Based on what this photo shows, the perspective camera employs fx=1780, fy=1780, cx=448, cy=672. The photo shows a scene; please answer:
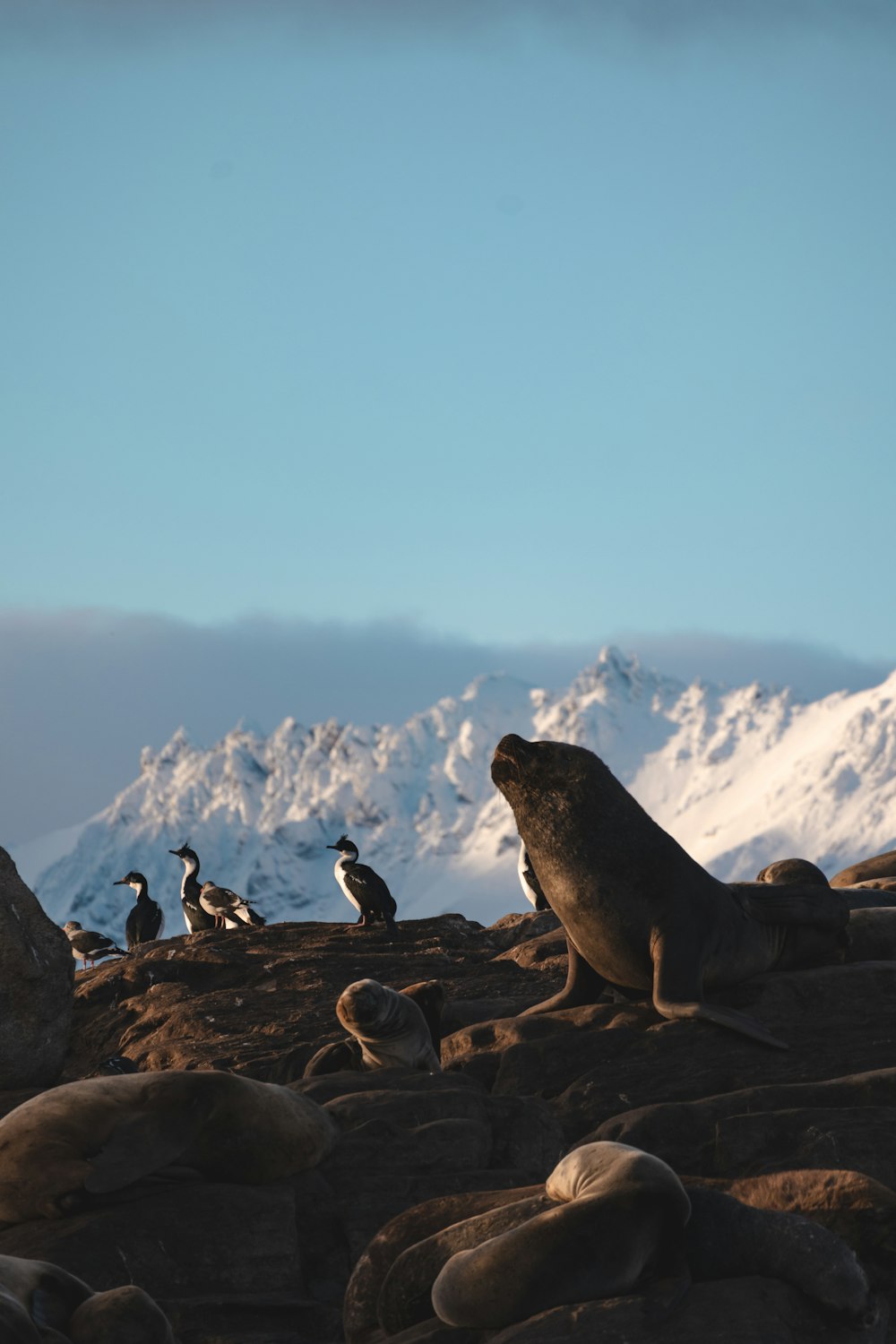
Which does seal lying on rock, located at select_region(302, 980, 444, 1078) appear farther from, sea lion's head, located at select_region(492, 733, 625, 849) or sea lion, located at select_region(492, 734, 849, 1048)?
sea lion's head, located at select_region(492, 733, 625, 849)

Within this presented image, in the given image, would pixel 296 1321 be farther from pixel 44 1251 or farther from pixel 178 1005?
pixel 178 1005

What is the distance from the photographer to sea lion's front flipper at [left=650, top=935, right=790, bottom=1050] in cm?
1096

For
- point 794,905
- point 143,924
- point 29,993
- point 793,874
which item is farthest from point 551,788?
point 143,924

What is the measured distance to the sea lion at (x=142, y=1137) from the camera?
7.90 meters

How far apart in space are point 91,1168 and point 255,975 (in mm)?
9231

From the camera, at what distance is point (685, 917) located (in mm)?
11406

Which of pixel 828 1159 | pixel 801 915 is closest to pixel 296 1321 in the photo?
pixel 828 1159

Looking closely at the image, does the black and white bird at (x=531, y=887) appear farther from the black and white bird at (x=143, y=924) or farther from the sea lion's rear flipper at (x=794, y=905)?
the sea lion's rear flipper at (x=794, y=905)

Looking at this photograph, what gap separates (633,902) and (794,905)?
1.18 m

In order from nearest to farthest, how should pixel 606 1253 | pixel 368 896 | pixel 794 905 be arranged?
pixel 606 1253
pixel 794 905
pixel 368 896

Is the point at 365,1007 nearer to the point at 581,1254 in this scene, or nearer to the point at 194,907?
the point at 581,1254

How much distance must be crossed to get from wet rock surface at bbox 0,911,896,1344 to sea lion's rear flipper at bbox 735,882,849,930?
37 cm

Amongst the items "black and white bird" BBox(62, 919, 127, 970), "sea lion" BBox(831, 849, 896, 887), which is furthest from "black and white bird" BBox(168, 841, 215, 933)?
"sea lion" BBox(831, 849, 896, 887)

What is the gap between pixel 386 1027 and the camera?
423 inches
